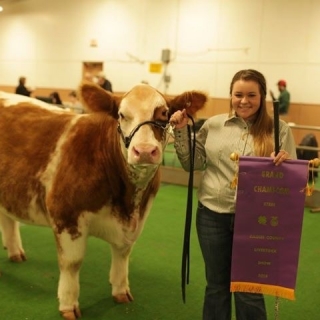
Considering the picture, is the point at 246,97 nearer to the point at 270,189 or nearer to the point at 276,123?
the point at 276,123

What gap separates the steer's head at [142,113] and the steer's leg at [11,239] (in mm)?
1654

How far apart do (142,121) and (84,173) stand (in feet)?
2.06

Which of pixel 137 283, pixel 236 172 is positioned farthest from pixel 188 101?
pixel 137 283

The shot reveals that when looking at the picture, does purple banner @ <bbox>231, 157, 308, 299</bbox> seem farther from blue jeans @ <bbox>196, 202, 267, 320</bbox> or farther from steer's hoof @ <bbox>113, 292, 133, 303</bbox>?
steer's hoof @ <bbox>113, 292, 133, 303</bbox>

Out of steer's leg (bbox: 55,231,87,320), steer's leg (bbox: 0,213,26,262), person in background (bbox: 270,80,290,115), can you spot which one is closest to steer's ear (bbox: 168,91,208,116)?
steer's leg (bbox: 55,231,87,320)

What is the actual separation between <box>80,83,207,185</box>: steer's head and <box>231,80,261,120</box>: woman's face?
42 centimetres

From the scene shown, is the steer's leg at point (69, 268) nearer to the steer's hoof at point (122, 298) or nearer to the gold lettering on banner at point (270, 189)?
the steer's hoof at point (122, 298)

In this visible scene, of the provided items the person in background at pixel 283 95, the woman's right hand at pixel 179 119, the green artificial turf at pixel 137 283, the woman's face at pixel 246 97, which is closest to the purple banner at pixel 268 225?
the woman's face at pixel 246 97

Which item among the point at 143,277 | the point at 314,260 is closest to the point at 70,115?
the point at 143,277

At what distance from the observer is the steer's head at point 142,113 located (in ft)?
6.95

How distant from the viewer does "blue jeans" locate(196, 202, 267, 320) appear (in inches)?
84.8

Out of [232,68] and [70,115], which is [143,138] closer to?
[70,115]

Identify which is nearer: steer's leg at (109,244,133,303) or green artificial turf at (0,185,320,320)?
green artificial turf at (0,185,320,320)

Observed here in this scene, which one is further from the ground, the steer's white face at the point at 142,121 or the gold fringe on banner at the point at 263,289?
the steer's white face at the point at 142,121
